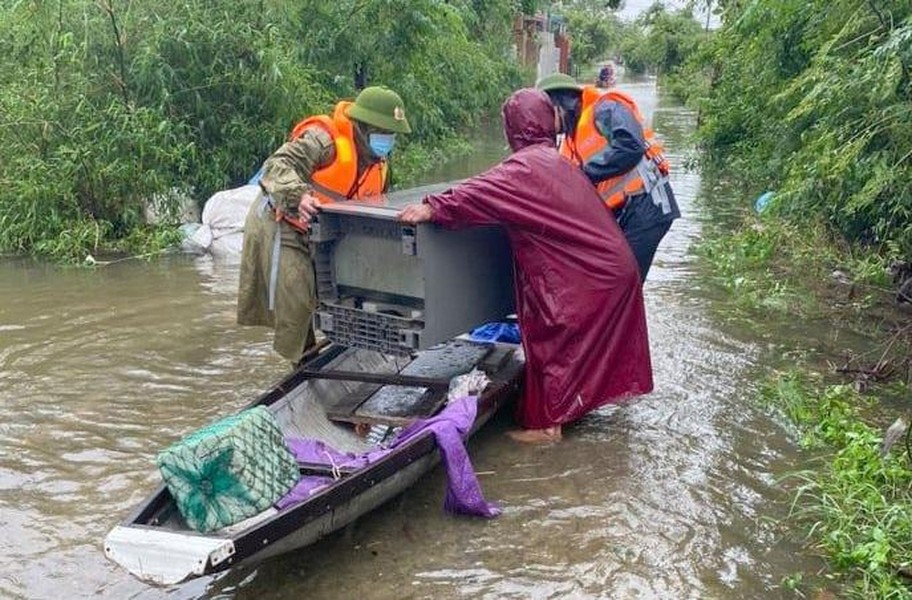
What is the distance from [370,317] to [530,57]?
29.5 meters

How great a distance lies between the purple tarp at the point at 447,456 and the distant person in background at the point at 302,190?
3.13ft

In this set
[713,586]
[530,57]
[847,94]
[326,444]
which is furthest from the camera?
[530,57]

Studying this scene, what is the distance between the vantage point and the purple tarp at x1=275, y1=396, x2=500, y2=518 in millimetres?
4285

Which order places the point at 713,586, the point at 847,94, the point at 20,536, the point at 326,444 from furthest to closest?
→ the point at 847,94, the point at 326,444, the point at 20,536, the point at 713,586

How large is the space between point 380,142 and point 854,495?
3.09 m

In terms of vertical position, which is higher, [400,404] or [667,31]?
[667,31]

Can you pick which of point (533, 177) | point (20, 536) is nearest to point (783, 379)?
point (533, 177)

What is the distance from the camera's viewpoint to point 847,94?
6.14 meters

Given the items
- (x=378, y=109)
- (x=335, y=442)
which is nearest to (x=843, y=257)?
(x=378, y=109)

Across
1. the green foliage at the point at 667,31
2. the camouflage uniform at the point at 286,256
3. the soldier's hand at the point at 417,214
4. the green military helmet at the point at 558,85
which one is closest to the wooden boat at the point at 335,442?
the camouflage uniform at the point at 286,256

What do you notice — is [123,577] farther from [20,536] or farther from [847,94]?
[847,94]

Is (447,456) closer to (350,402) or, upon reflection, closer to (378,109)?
(350,402)

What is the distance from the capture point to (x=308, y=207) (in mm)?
4859

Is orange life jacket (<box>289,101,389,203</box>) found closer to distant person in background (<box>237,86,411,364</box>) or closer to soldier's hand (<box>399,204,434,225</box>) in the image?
distant person in background (<box>237,86,411,364</box>)
